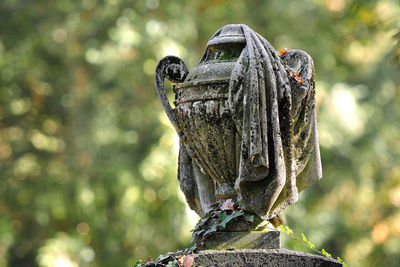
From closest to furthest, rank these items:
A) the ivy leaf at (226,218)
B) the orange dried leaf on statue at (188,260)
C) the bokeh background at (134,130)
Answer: the orange dried leaf on statue at (188,260)
the ivy leaf at (226,218)
the bokeh background at (134,130)

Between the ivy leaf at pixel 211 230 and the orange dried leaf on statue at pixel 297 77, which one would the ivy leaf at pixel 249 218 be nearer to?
the ivy leaf at pixel 211 230

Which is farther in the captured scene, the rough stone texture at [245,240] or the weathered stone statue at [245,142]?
the rough stone texture at [245,240]

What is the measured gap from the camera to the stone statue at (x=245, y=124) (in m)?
3.89

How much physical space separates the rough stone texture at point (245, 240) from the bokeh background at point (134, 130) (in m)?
7.45

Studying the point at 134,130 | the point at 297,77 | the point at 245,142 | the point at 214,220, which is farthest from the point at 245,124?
the point at 134,130

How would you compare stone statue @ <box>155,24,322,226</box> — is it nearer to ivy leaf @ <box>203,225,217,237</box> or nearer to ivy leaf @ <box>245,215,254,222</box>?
ivy leaf @ <box>245,215,254,222</box>

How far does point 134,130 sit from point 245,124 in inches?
396

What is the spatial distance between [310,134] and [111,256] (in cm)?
964

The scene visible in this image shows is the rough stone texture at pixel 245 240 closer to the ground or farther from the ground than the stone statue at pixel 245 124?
closer to the ground

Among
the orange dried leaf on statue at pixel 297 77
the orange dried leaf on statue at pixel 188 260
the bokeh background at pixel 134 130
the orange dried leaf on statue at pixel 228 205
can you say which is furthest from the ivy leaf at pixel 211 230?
the bokeh background at pixel 134 130

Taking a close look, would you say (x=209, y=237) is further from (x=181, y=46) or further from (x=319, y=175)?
(x=181, y=46)

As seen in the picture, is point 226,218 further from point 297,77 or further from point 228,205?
point 297,77

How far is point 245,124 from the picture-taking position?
153 inches

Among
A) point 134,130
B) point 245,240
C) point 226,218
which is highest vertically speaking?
point 134,130
